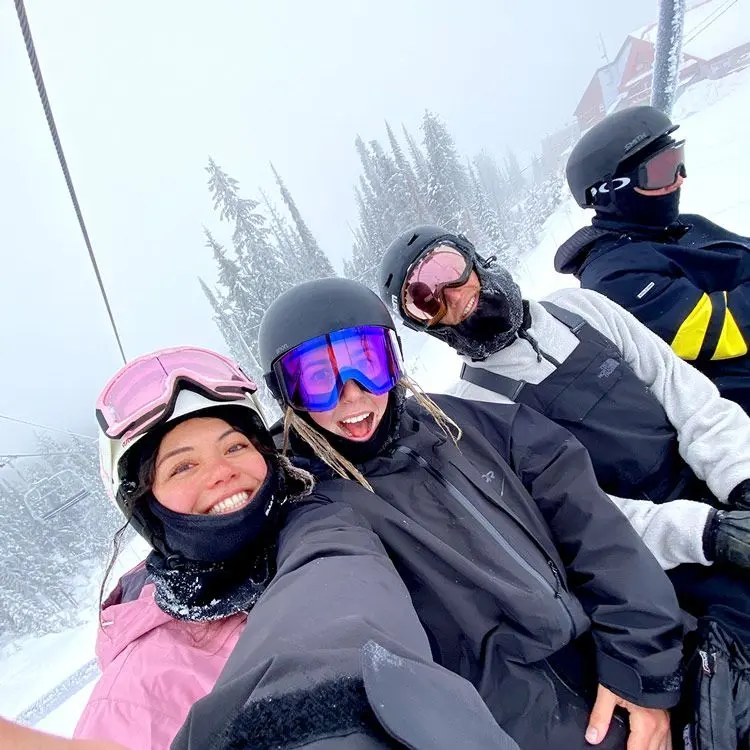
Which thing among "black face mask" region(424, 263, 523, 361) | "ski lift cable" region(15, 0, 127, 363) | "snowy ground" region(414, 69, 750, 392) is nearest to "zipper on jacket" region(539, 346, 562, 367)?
"black face mask" region(424, 263, 523, 361)

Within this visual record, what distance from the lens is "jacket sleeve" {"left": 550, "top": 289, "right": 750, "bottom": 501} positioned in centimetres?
260

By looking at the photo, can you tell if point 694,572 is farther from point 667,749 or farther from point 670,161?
point 670,161

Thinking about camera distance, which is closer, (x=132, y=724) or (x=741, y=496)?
(x=132, y=724)

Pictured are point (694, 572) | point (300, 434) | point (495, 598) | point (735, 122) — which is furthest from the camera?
point (735, 122)

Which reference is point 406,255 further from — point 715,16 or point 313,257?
point 715,16

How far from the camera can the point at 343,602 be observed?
124 centimetres

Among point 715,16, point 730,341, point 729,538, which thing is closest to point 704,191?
point 730,341

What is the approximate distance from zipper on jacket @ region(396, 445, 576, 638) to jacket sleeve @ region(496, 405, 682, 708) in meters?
0.19

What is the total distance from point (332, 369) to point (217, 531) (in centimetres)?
94

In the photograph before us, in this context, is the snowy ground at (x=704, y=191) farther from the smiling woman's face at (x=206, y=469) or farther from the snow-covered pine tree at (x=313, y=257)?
the snow-covered pine tree at (x=313, y=257)

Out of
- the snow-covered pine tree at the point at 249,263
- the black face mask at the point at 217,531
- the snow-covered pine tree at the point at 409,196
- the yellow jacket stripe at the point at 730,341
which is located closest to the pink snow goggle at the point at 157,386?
the black face mask at the point at 217,531

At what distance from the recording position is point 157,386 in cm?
236

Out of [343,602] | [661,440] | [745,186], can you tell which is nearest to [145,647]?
[343,602]

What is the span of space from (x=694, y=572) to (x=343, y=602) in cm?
223
